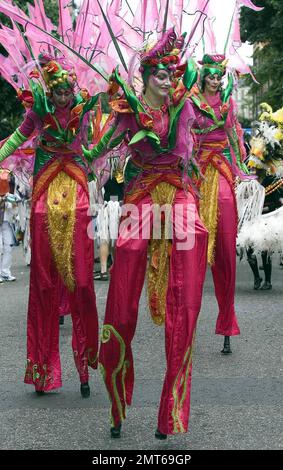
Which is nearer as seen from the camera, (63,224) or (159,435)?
(159,435)

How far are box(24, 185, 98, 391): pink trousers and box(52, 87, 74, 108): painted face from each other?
1.76 feet

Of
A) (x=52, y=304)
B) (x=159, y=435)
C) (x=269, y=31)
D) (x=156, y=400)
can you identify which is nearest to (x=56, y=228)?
(x=52, y=304)

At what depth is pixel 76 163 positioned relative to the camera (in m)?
5.27

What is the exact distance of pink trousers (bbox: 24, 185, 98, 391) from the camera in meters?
5.16

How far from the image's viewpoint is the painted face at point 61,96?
5082 millimetres

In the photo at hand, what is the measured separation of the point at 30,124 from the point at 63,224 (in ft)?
2.15

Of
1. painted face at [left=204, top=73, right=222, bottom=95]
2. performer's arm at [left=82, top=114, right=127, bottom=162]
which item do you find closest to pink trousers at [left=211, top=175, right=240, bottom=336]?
painted face at [left=204, top=73, right=222, bottom=95]

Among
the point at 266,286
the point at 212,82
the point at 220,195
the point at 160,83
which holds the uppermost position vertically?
the point at 212,82

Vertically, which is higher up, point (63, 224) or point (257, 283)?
point (63, 224)

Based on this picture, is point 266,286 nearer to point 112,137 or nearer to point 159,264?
point 159,264

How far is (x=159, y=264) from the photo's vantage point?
4.45m

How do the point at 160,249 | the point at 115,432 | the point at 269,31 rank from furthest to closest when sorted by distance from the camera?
the point at 269,31 < the point at 160,249 < the point at 115,432

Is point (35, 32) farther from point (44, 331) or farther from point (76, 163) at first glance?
point (44, 331)

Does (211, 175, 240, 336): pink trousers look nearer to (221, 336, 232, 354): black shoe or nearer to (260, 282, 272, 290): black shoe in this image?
(221, 336, 232, 354): black shoe
